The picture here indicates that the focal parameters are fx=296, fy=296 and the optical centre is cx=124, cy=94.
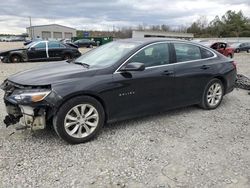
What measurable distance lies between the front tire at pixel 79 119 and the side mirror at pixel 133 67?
2.29 feet

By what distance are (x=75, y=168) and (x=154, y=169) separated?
950mm

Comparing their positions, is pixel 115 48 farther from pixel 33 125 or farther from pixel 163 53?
pixel 33 125

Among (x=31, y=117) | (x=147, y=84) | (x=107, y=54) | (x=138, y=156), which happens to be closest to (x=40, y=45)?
(x=107, y=54)

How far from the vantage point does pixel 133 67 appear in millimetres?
4508

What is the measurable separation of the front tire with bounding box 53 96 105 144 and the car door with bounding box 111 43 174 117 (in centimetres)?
34

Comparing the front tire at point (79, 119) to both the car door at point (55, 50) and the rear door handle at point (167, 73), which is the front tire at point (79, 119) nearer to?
the rear door handle at point (167, 73)

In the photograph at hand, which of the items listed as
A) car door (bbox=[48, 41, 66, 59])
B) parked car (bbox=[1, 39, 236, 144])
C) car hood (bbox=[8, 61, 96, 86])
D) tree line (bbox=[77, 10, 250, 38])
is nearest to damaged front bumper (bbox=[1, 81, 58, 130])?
parked car (bbox=[1, 39, 236, 144])

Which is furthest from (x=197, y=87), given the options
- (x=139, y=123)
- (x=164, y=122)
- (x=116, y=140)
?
(x=116, y=140)

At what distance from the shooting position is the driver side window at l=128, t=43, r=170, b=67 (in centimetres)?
486

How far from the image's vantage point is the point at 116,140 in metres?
4.41

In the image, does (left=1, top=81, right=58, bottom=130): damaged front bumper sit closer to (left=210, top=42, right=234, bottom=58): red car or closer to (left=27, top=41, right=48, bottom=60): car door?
(left=27, top=41, right=48, bottom=60): car door

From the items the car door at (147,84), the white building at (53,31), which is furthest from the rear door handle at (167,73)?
the white building at (53,31)

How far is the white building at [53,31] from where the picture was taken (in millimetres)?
95938

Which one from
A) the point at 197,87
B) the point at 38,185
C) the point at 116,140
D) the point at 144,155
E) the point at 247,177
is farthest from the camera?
the point at 197,87
